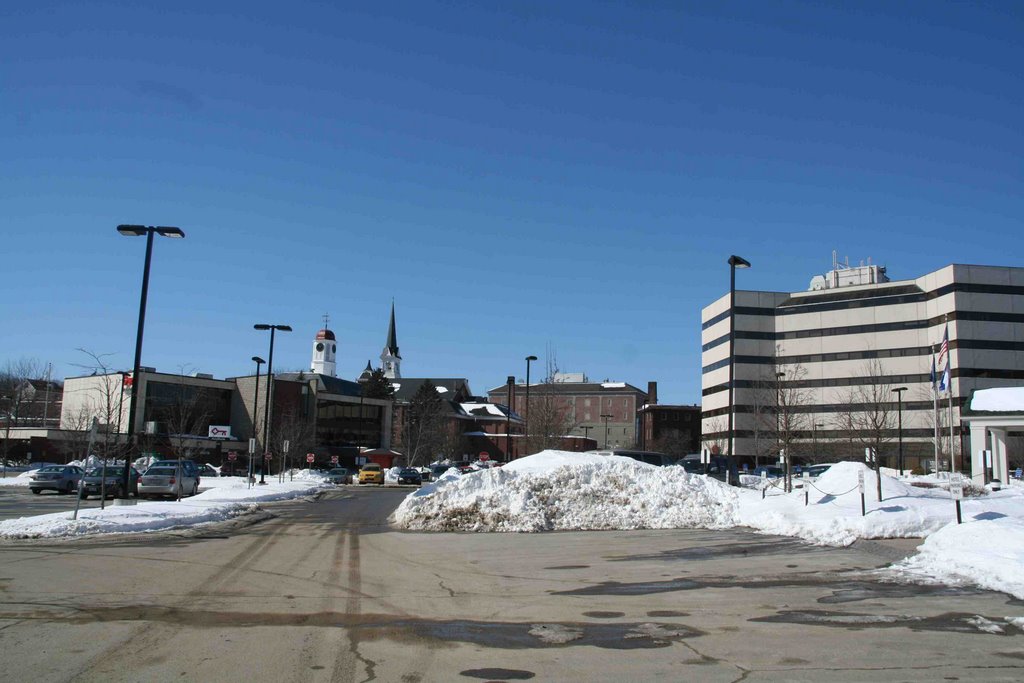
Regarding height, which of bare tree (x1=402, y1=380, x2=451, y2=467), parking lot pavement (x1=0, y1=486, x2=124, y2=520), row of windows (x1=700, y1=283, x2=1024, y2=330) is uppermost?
row of windows (x1=700, y1=283, x2=1024, y2=330)

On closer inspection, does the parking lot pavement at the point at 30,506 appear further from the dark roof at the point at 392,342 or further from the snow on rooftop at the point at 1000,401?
the dark roof at the point at 392,342

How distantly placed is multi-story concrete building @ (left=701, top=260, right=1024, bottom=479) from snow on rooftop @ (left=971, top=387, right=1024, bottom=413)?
89.3ft

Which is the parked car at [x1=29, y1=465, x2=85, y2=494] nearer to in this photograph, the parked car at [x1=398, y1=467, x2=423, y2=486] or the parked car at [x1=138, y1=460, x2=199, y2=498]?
the parked car at [x1=138, y1=460, x2=199, y2=498]

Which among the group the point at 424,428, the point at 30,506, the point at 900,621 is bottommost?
the point at 30,506

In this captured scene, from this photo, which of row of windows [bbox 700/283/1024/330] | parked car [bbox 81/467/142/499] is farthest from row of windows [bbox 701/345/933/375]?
parked car [bbox 81/467/142/499]

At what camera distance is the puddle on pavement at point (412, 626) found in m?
8.64

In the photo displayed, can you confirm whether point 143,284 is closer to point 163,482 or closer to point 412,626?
point 163,482

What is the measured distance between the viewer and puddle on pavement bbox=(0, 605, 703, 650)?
8.64m

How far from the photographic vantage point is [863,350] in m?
89.9

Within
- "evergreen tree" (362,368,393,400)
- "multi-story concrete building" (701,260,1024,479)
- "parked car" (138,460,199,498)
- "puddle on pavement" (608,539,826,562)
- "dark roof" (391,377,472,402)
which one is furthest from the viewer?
"dark roof" (391,377,472,402)

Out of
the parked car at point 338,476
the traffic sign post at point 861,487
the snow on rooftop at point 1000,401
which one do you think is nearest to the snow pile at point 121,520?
the traffic sign post at point 861,487

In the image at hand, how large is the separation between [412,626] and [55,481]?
35.0m

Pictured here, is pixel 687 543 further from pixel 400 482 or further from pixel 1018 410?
pixel 400 482

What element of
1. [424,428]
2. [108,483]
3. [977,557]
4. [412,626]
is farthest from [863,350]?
[412,626]
